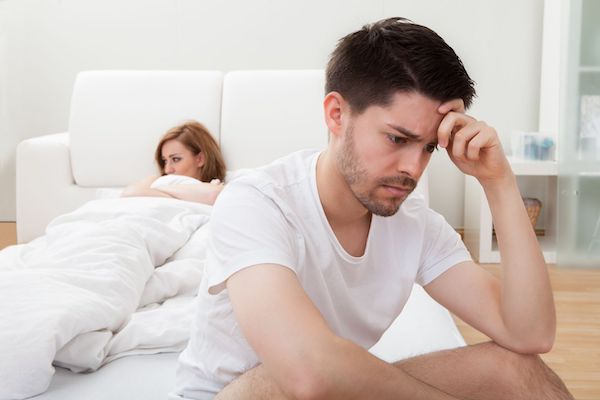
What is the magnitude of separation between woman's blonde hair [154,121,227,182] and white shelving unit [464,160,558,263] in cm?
125

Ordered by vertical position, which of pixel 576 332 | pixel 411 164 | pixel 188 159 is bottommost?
pixel 576 332

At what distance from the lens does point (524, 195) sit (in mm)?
4059

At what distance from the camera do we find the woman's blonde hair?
2.99 metres

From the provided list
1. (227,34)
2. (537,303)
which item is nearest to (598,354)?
(537,303)

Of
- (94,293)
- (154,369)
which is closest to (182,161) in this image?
(94,293)

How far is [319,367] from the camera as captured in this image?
3.54ft

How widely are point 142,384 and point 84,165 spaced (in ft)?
6.11

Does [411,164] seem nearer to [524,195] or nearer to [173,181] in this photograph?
[173,181]

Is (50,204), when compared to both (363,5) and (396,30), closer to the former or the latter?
(363,5)

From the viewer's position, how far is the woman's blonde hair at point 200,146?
2.99 m

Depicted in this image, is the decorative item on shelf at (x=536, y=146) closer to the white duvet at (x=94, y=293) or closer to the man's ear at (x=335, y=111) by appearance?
the white duvet at (x=94, y=293)

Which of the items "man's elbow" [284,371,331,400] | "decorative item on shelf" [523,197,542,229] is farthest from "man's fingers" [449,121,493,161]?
"decorative item on shelf" [523,197,542,229]

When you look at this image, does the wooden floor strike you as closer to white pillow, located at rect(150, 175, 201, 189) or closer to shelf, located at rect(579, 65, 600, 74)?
shelf, located at rect(579, 65, 600, 74)

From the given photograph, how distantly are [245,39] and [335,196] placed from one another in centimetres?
278
